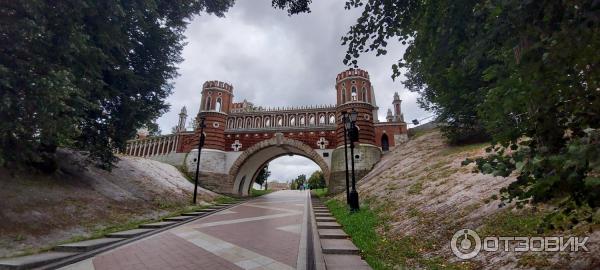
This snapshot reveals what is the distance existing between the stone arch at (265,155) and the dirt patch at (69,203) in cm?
1273

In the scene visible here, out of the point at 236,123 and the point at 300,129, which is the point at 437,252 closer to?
the point at 300,129

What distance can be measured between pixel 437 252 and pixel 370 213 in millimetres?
4882

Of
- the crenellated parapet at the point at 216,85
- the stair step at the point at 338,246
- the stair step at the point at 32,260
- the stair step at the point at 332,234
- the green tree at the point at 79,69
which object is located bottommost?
the stair step at the point at 32,260

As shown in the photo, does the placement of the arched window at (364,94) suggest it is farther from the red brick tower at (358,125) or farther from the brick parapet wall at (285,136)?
the brick parapet wall at (285,136)

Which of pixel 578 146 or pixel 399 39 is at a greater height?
pixel 399 39

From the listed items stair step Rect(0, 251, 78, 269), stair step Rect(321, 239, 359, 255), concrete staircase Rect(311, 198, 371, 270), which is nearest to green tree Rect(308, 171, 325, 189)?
concrete staircase Rect(311, 198, 371, 270)

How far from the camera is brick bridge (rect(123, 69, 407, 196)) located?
2645 centimetres

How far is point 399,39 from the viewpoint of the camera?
5.17 meters

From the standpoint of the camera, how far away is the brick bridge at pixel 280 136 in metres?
26.5

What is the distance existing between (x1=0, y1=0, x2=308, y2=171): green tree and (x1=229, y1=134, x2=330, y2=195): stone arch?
619 inches

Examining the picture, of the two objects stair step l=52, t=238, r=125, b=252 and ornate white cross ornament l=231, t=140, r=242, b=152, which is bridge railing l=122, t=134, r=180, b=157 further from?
stair step l=52, t=238, r=125, b=252

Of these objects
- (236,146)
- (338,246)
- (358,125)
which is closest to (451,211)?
(338,246)

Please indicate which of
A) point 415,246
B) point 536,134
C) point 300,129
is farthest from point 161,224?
point 300,129

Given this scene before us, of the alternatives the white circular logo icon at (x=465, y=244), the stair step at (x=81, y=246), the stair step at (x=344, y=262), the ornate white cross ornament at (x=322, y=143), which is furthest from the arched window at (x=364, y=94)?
the stair step at (x=81, y=246)
